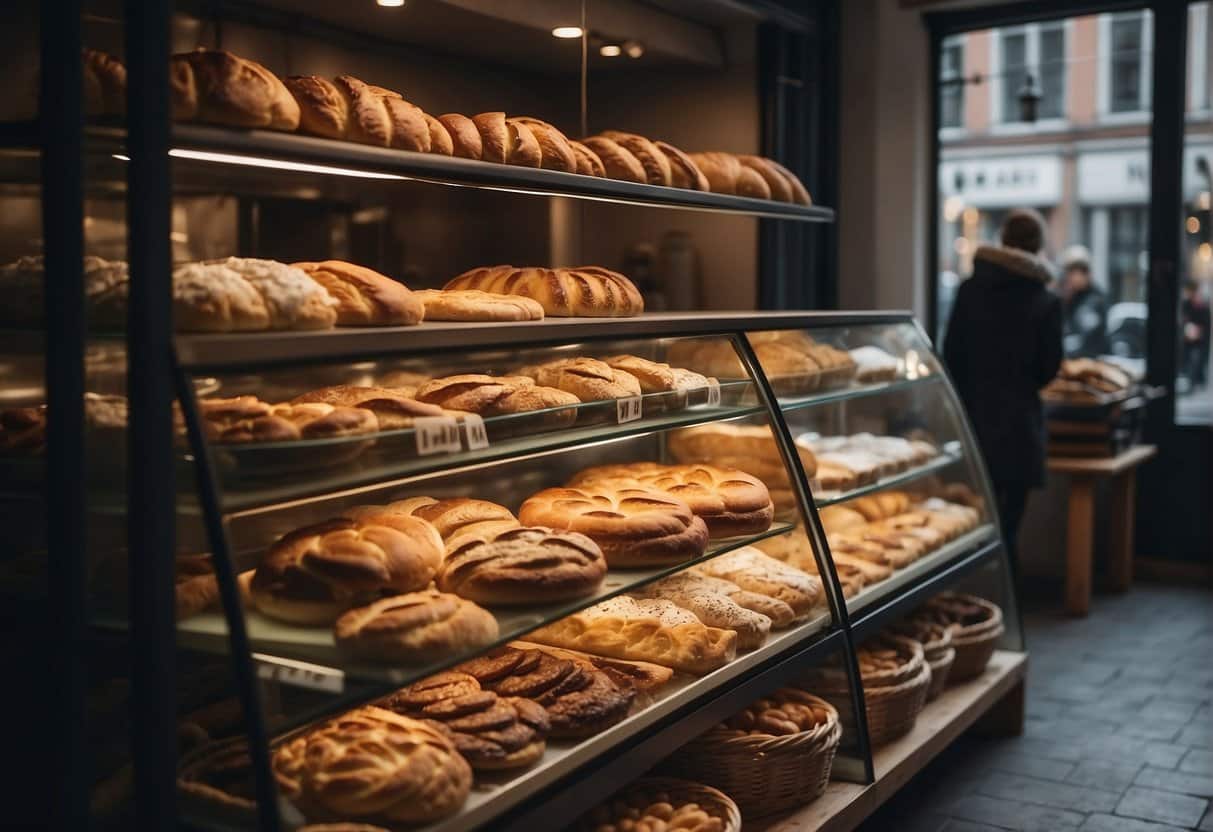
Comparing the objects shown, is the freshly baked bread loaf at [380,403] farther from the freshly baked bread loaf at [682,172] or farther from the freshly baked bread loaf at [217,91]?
the freshly baked bread loaf at [682,172]

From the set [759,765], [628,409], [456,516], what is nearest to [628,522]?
[628,409]

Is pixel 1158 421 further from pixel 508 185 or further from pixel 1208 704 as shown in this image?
pixel 508 185

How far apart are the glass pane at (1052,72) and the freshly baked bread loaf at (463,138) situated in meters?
5.07

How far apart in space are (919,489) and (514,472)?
1.52 meters

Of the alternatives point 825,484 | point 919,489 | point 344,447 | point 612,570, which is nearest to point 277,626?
point 344,447

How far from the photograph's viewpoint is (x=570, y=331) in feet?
8.34

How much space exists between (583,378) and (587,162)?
23.2 inches

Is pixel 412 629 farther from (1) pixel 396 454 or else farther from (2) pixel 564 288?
(2) pixel 564 288

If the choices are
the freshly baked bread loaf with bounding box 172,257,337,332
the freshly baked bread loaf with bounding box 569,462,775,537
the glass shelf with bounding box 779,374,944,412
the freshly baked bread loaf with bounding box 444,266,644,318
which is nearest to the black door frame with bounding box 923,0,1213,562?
the glass shelf with bounding box 779,374,944,412

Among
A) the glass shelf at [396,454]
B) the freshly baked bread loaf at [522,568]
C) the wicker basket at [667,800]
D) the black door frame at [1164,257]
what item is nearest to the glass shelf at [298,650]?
the freshly baked bread loaf at [522,568]

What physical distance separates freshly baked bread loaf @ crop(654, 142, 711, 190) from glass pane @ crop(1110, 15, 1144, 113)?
13.5 ft

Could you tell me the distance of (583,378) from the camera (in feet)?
9.01

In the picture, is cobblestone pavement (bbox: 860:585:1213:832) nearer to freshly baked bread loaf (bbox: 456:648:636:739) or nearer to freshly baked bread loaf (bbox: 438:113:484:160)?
freshly baked bread loaf (bbox: 456:648:636:739)

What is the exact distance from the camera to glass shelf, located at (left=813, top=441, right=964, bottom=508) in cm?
351
